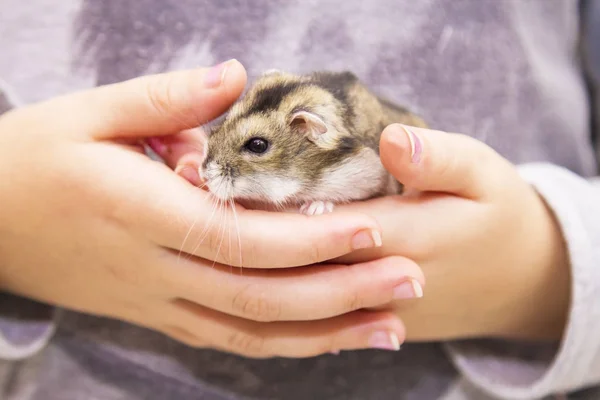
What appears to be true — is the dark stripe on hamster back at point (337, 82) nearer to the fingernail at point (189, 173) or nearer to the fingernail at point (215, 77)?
the fingernail at point (215, 77)

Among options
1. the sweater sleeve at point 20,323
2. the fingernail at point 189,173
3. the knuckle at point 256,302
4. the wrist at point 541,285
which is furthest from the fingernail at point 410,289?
the sweater sleeve at point 20,323

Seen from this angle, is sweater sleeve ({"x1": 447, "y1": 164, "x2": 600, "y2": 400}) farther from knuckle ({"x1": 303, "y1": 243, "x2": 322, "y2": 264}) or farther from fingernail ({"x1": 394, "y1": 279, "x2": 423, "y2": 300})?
knuckle ({"x1": 303, "y1": 243, "x2": 322, "y2": 264})

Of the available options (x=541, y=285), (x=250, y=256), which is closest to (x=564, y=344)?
(x=541, y=285)

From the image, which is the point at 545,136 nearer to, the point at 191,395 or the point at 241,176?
the point at 241,176

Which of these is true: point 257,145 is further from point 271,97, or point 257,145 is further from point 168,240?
point 168,240

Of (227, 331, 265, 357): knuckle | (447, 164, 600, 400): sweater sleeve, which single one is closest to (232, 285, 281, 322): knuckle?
(227, 331, 265, 357): knuckle

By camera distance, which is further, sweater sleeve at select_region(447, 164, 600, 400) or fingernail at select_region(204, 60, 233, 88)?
sweater sleeve at select_region(447, 164, 600, 400)
